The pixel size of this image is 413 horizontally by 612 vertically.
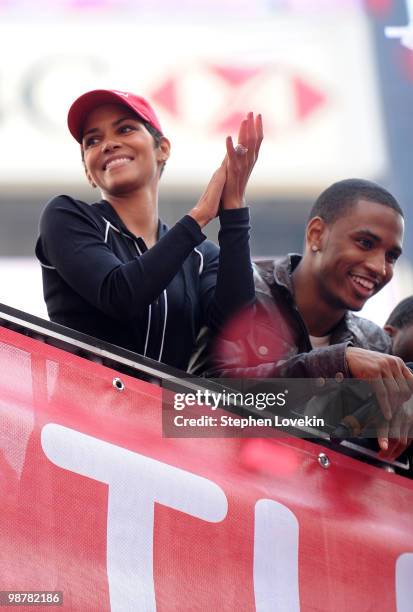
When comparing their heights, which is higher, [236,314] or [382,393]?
[236,314]

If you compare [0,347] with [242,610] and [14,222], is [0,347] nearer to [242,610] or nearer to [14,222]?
[242,610]

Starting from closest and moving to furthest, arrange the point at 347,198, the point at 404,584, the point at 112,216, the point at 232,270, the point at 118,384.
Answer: the point at 118,384, the point at 404,584, the point at 232,270, the point at 112,216, the point at 347,198

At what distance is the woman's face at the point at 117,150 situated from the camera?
10.3ft

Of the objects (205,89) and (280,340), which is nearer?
(280,340)

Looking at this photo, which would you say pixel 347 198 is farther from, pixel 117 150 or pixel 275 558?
pixel 275 558

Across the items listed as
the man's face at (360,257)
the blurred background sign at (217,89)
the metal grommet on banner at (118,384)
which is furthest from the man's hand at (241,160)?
the blurred background sign at (217,89)

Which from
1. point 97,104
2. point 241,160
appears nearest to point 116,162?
point 97,104

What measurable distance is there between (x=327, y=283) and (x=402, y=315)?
16.4 inches

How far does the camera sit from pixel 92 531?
7.72ft

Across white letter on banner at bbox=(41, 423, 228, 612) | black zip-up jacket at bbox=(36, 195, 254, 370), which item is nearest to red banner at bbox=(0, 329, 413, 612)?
white letter on banner at bbox=(41, 423, 228, 612)

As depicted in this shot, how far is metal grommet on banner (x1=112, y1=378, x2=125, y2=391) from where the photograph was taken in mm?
2529

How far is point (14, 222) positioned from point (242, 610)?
14.6 m

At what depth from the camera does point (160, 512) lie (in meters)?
2.44

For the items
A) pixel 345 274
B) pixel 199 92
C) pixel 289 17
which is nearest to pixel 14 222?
pixel 199 92
